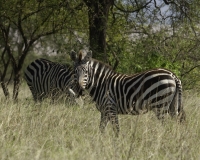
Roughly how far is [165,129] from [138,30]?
7.39 meters

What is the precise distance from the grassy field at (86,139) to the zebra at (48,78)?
351 cm

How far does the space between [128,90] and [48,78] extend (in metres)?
4.86

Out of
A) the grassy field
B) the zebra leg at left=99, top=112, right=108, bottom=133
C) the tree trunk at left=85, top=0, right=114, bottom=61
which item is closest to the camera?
the grassy field

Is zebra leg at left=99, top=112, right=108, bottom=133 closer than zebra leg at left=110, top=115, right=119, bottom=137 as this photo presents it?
No

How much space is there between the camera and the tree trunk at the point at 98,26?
1189cm

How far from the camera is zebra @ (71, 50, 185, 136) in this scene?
23.2 feet

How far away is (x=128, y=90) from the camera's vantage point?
7.42m

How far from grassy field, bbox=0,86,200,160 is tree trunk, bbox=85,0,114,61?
4375 mm

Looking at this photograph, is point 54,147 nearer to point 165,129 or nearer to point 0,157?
point 0,157

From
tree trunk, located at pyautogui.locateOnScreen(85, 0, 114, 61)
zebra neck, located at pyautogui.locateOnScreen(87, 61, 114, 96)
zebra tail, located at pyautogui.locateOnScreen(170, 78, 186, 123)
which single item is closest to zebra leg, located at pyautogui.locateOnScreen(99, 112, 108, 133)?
zebra neck, located at pyautogui.locateOnScreen(87, 61, 114, 96)

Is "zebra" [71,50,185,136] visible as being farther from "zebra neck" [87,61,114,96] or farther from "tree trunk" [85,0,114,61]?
"tree trunk" [85,0,114,61]

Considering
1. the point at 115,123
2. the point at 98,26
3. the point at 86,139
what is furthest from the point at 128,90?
the point at 98,26

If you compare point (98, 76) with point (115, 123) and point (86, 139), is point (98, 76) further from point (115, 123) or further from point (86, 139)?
point (86, 139)

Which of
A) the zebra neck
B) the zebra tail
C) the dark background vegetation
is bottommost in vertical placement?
the zebra tail
